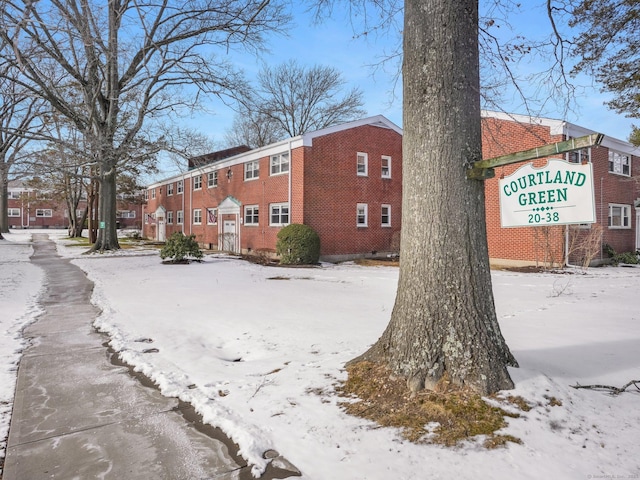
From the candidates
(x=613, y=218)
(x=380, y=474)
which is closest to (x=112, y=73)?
(x=380, y=474)

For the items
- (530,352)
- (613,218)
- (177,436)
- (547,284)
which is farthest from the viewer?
(613,218)

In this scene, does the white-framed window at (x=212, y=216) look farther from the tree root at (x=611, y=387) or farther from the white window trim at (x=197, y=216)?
the tree root at (x=611, y=387)


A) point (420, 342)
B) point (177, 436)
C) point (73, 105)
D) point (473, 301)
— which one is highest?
point (73, 105)

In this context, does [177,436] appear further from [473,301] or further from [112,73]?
[112,73]

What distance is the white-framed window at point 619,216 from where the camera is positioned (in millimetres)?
17934

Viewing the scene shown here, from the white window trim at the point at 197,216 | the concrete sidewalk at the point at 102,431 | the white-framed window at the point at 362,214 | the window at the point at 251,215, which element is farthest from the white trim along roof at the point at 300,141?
the concrete sidewalk at the point at 102,431

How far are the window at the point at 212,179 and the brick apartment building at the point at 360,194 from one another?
2.28 metres

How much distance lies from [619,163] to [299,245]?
49.3 feet

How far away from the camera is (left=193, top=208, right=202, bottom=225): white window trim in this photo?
94.5 ft

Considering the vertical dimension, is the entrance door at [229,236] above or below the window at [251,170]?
below

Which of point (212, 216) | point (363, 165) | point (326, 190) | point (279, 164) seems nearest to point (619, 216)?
point (363, 165)

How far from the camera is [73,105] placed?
67.3ft

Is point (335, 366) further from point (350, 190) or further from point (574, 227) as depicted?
point (350, 190)

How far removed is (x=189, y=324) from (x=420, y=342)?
13.9 feet
